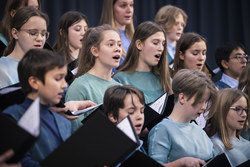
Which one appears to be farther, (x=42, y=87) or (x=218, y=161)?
(x=218, y=161)

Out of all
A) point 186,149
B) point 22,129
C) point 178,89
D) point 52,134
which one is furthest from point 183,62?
point 22,129

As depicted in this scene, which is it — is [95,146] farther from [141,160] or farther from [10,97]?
[10,97]

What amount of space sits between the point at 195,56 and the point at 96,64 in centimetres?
89

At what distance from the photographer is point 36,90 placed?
1752mm

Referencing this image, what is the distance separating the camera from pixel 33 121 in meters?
1.43

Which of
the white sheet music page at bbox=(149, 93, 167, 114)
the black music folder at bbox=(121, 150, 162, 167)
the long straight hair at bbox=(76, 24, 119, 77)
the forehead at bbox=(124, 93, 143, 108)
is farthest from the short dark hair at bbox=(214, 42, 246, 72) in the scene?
the black music folder at bbox=(121, 150, 162, 167)

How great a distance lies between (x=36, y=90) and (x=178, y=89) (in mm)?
1030

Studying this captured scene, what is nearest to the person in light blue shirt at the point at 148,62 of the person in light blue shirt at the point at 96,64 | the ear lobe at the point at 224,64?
the person in light blue shirt at the point at 96,64

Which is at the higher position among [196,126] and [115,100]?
[115,100]

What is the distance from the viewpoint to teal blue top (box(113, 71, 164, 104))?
2.90 m

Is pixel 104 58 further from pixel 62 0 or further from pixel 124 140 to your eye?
pixel 62 0

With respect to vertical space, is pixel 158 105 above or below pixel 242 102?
above

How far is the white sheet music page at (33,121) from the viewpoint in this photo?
1.41m

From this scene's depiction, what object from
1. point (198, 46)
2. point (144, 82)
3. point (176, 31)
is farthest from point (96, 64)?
point (176, 31)
